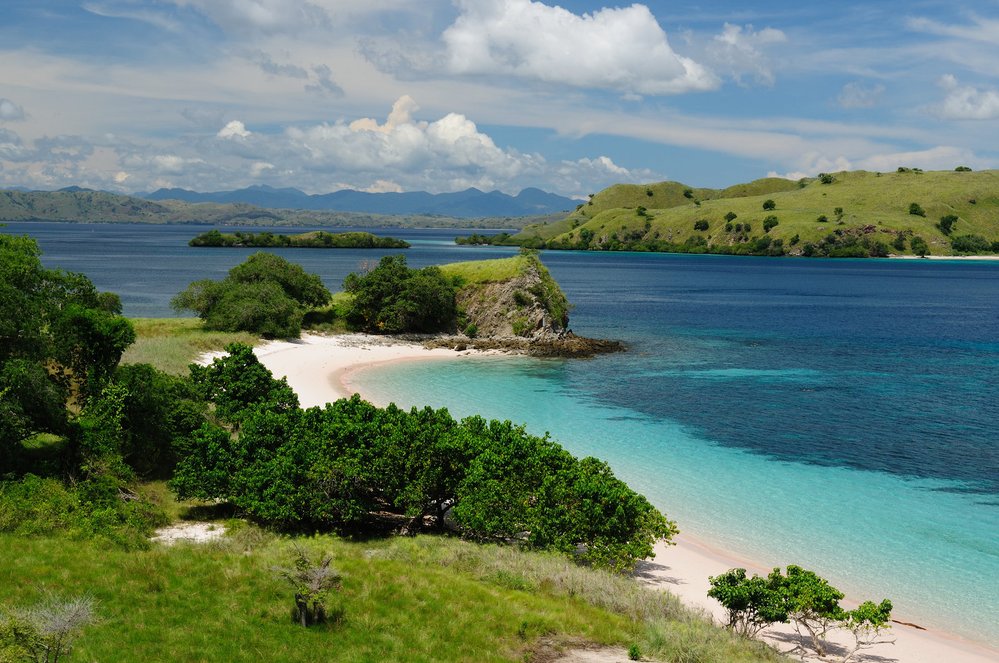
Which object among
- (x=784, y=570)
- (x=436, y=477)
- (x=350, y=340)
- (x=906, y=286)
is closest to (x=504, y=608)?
(x=436, y=477)

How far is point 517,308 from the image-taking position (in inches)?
2963

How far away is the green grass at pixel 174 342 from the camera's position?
49128 millimetres

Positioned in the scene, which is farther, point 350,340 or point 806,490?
point 350,340

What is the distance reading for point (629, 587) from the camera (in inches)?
857

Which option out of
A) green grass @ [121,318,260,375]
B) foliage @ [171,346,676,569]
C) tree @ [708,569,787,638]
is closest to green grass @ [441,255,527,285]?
green grass @ [121,318,260,375]

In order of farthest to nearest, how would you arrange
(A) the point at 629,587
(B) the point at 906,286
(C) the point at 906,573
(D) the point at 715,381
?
(B) the point at 906,286
(D) the point at 715,381
(C) the point at 906,573
(A) the point at 629,587

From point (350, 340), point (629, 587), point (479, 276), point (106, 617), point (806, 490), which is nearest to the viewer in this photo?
point (106, 617)

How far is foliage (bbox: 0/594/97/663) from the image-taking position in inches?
494

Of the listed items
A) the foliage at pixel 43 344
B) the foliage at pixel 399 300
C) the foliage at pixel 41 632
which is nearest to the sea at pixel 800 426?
the foliage at pixel 399 300

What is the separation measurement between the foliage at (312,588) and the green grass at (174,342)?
31.2 metres

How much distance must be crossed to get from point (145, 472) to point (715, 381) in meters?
42.2

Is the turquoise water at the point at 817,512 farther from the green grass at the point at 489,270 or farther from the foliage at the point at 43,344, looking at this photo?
the green grass at the point at 489,270

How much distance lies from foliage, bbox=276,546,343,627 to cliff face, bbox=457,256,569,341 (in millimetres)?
55716

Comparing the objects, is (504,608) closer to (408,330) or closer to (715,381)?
(715,381)
